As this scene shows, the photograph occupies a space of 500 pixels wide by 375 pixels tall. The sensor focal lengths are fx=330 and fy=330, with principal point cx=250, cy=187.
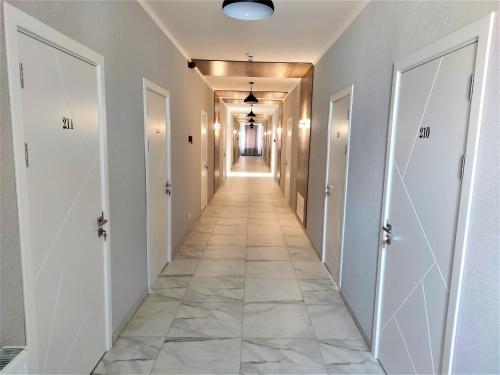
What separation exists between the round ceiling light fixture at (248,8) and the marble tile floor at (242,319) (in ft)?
8.52

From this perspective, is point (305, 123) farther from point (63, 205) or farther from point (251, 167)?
point (251, 167)

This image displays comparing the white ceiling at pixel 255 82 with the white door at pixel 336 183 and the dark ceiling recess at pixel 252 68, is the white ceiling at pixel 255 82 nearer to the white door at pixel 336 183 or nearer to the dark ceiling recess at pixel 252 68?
the dark ceiling recess at pixel 252 68

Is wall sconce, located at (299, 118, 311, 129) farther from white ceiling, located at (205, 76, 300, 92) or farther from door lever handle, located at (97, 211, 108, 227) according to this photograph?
door lever handle, located at (97, 211, 108, 227)

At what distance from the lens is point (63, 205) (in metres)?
1.95

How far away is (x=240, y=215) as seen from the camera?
7.29 meters

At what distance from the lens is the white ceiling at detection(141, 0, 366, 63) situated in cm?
324

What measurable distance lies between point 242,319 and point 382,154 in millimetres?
1929

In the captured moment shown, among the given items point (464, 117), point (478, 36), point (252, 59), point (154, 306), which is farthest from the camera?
point (252, 59)

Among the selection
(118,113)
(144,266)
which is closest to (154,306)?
(144,266)

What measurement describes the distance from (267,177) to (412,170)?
12.1 meters

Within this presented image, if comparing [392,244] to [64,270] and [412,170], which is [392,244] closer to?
[412,170]

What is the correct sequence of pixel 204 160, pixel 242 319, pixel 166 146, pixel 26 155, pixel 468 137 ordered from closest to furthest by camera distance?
pixel 468 137, pixel 26 155, pixel 242 319, pixel 166 146, pixel 204 160

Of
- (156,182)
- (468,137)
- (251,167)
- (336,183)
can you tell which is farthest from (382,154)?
(251,167)

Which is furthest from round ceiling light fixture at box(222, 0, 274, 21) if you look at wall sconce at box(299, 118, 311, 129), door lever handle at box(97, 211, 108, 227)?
wall sconce at box(299, 118, 311, 129)
